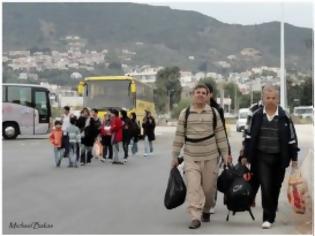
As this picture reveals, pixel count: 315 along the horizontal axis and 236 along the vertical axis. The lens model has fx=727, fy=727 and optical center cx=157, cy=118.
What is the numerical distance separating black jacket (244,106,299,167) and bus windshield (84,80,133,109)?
27603 millimetres

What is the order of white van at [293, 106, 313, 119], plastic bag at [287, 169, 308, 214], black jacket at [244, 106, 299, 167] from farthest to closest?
white van at [293, 106, 313, 119]
plastic bag at [287, 169, 308, 214]
black jacket at [244, 106, 299, 167]

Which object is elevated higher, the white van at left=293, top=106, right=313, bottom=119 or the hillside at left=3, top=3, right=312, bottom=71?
the hillside at left=3, top=3, right=312, bottom=71

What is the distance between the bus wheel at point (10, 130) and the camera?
1391 inches

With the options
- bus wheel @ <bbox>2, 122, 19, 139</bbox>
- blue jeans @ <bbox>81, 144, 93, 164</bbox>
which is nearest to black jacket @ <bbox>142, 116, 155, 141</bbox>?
blue jeans @ <bbox>81, 144, 93, 164</bbox>

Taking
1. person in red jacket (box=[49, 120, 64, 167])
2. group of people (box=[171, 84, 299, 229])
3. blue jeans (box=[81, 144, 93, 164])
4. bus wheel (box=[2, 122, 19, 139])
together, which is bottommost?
bus wheel (box=[2, 122, 19, 139])

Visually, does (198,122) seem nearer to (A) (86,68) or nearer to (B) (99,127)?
(B) (99,127)

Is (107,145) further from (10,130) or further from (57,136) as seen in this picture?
(10,130)

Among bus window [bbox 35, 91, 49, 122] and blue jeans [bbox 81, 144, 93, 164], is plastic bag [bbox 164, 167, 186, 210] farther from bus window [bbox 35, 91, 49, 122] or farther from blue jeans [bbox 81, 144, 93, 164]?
bus window [bbox 35, 91, 49, 122]

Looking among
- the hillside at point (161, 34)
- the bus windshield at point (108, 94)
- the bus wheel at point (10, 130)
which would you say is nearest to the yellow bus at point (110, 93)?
the bus windshield at point (108, 94)

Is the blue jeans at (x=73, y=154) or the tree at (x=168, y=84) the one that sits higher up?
the tree at (x=168, y=84)

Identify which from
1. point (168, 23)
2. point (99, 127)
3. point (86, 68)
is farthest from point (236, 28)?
point (99, 127)

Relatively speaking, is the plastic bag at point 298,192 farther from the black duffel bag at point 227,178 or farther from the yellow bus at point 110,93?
the yellow bus at point 110,93

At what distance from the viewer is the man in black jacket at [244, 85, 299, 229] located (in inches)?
329

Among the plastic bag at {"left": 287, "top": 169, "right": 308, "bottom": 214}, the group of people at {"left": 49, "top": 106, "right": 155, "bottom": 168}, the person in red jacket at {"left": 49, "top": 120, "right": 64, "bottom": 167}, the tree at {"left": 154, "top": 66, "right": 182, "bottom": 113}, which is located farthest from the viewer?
the tree at {"left": 154, "top": 66, "right": 182, "bottom": 113}
